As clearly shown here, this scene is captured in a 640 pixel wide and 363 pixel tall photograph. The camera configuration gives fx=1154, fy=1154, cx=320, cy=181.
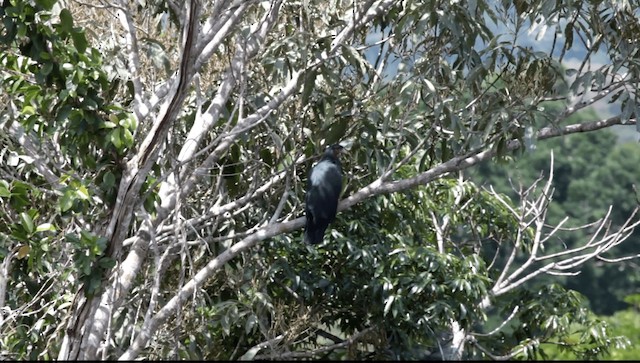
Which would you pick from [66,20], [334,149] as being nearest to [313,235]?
[334,149]

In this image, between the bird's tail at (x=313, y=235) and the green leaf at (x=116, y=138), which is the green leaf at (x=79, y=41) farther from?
the bird's tail at (x=313, y=235)

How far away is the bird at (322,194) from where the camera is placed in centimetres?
700

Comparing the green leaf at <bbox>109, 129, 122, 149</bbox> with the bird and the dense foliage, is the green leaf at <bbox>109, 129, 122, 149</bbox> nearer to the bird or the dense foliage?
the dense foliage

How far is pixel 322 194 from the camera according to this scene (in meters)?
7.01

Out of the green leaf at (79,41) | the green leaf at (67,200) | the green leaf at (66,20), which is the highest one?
the green leaf at (66,20)

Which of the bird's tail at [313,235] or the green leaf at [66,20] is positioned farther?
the bird's tail at [313,235]

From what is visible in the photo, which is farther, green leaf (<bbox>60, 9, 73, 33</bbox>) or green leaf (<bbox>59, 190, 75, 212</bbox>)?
green leaf (<bbox>60, 9, 73, 33</bbox>)

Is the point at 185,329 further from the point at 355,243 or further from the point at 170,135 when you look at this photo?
the point at 355,243

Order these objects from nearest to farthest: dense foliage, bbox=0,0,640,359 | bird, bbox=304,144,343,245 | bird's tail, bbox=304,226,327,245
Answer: dense foliage, bbox=0,0,640,359, bird, bbox=304,144,343,245, bird's tail, bbox=304,226,327,245

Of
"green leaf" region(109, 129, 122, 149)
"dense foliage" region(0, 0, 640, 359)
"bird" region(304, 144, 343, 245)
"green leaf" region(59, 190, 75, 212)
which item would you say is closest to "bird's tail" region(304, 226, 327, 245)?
"bird" region(304, 144, 343, 245)

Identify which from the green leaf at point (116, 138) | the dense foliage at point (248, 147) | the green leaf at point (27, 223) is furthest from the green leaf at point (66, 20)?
the green leaf at point (27, 223)

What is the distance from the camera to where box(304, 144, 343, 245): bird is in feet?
23.0

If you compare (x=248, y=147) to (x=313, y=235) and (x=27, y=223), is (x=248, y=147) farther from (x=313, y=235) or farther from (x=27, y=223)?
(x=27, y=223)

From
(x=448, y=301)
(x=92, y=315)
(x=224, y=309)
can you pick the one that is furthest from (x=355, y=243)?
(x=92, y=315)
